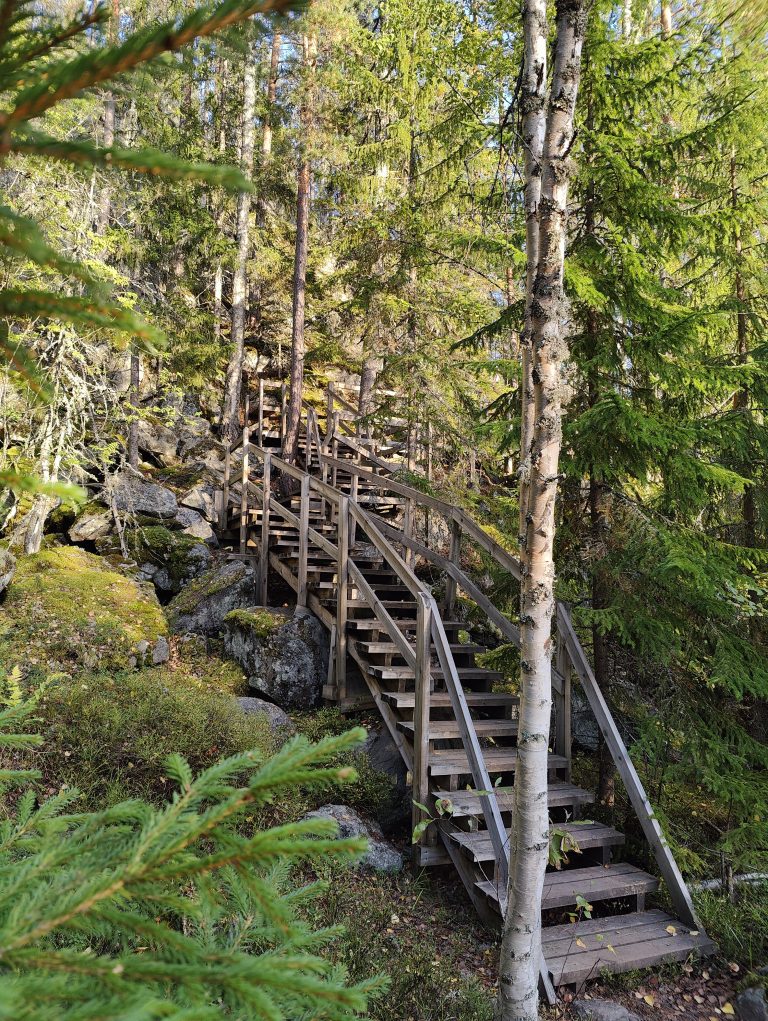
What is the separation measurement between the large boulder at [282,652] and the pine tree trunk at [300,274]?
5.11 m

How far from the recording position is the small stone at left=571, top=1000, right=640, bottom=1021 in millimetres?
3594

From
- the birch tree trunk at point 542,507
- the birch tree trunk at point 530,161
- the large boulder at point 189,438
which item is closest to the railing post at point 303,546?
the birch tree trunk at point 530,161

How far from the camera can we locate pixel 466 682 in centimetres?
682

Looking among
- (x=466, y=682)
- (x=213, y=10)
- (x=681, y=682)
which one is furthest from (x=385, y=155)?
(x=213, y=10)

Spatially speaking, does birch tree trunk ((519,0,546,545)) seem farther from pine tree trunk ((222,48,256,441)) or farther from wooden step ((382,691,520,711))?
pine tree trunk ((222,48,256,441))

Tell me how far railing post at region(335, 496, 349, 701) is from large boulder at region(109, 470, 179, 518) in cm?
561

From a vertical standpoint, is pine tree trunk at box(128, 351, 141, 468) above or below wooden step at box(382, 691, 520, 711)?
above

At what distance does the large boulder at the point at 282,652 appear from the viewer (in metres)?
7.75

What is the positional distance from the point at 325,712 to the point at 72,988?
678cm

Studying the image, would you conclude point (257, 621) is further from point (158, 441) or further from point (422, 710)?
point (158, 441)

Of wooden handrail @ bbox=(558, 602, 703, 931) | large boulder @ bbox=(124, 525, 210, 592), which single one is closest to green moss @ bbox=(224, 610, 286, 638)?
large boulder @ bbox=(124, 525, 210, 592)

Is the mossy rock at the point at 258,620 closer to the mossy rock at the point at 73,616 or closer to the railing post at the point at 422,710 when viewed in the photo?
the mossy rock at the point at 73,616

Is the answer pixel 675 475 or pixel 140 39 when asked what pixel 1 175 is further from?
pixel 140 39

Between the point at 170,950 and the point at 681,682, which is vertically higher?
the point at 170,950
